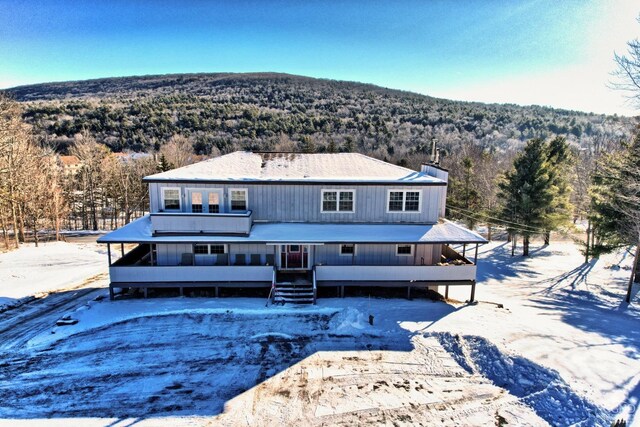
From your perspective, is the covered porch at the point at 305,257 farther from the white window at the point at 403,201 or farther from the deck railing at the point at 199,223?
the white window at the point at 403,201

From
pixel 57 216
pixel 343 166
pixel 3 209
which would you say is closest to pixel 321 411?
pixel 343 166

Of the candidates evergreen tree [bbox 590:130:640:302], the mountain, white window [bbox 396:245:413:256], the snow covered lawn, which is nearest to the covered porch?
white window [bbox 396:245:413:256]

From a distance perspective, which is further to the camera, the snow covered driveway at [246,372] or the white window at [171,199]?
the white window at [171,199]

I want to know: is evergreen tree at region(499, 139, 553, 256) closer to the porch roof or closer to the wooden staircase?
the porch roof

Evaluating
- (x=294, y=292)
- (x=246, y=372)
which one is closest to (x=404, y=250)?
(x=294, y=292)

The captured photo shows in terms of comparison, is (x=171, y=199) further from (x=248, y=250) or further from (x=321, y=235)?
(x=321, y=235)

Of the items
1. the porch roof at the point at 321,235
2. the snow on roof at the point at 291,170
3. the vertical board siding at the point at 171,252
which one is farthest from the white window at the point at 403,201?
the vertical board siding at the point at 171,252

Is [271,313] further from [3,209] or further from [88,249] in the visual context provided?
[3,209]
